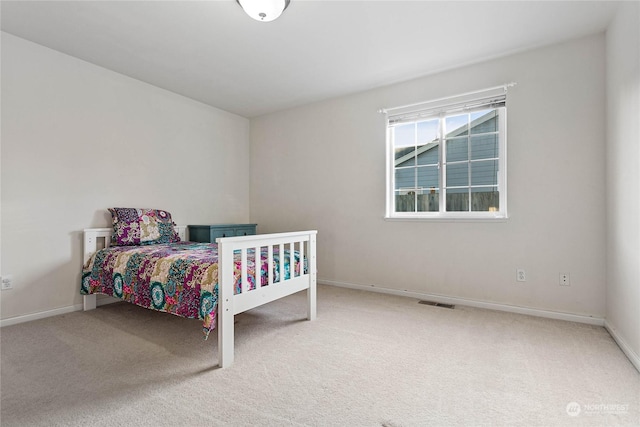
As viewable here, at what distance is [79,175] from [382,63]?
2993mm

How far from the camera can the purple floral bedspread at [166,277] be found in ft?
6.06

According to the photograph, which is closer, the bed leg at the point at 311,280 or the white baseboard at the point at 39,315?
the white baseboard at the point at 39,315

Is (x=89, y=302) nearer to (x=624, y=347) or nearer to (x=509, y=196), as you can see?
(x=509, y=196)

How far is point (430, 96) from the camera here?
10.2 feet

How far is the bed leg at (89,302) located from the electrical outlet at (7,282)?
519 millimetres

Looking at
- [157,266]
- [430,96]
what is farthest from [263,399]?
[430,96]

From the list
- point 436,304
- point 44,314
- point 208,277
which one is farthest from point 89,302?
point 436,304

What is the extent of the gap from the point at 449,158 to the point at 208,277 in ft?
8.21

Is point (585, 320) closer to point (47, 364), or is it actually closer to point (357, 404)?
point (357, 404)

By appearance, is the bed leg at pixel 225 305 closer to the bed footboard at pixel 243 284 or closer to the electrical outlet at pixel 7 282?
the bed footboard at pixel 243 284

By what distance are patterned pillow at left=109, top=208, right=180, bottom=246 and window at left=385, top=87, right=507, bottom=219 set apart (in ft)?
7.78

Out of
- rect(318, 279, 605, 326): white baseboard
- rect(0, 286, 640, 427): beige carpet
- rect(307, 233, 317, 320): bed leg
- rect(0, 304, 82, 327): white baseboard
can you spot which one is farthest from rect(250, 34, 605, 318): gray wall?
rect(0, 304, 82, 327): white baseboard

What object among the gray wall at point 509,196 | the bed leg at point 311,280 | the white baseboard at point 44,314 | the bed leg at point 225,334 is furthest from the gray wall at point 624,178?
the white baseboard at point 44,314

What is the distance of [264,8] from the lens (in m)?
2.00
